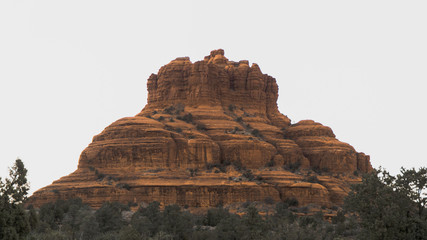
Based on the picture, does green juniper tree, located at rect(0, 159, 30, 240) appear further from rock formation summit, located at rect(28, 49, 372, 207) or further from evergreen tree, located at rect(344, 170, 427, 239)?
rock formation summit, located at rect(28, 49, 372, 207)

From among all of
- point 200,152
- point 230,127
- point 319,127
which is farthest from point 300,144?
point 200,152

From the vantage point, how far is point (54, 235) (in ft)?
220

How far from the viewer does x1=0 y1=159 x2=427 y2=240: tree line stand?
54031mm

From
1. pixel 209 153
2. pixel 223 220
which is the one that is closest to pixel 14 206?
pixel 223 220

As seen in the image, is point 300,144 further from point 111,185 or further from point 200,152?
point 111,185

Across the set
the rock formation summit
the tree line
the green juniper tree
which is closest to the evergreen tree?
the tree line

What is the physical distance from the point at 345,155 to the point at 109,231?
185ft

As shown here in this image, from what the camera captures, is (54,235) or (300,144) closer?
(54,235)

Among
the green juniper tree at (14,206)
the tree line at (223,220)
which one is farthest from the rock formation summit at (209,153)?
the green juniper tree at (14,206)

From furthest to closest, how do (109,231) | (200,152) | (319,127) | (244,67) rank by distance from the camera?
(244,67) → (319,127) → (200,152) → (109,231)

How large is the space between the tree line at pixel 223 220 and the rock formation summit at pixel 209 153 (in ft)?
21.3

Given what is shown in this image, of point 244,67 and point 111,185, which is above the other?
point 244,67

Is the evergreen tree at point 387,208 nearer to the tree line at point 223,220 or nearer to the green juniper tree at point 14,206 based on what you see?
the tree line at point 223,220

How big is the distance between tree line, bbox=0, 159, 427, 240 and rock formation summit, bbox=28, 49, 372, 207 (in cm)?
648
